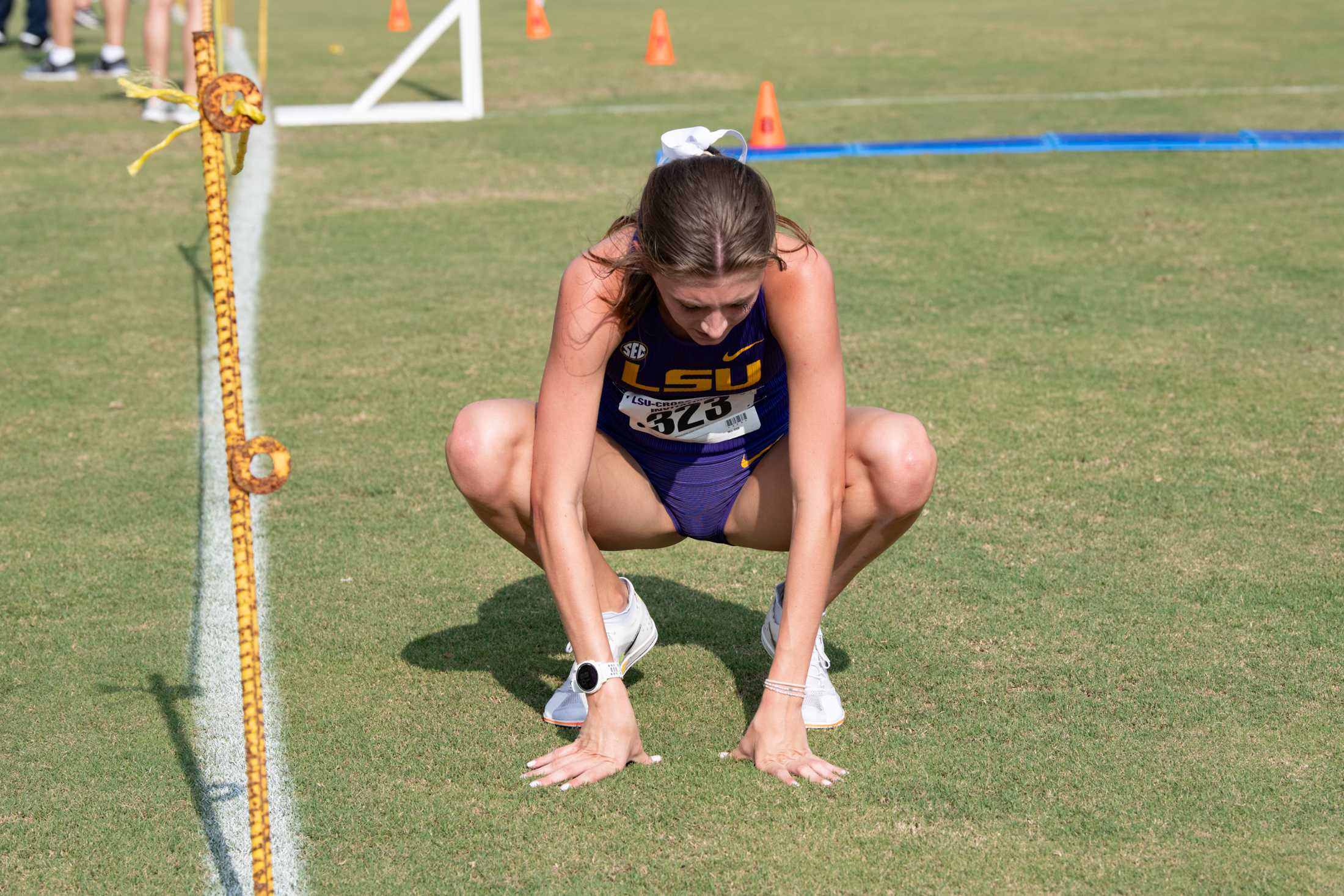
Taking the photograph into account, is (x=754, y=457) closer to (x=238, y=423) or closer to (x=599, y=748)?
(x=599, y=748)

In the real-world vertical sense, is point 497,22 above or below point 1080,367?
above

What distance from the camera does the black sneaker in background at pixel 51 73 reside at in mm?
12805

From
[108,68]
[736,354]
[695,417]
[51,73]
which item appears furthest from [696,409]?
[51,73]

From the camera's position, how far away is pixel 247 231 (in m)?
→ 7.55

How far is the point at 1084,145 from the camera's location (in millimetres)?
9203

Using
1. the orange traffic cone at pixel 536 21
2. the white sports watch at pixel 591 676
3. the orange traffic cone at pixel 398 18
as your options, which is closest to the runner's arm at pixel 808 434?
the white sports watch at pixel 591 676

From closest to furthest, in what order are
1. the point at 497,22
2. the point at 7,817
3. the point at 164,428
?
1. the point at 7,817
2. the point at 164,428
3. the point at 497,22

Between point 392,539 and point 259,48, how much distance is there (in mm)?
11601

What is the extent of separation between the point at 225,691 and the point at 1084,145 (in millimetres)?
7229

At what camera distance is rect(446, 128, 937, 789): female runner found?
2.77m

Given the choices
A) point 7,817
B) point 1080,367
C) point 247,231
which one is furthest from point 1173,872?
point 247,231

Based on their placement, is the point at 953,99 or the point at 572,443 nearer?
the point at 572,443

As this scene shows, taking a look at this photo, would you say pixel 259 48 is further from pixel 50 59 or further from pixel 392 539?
pixel 392 539

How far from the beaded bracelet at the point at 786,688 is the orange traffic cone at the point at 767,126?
6.36 m
